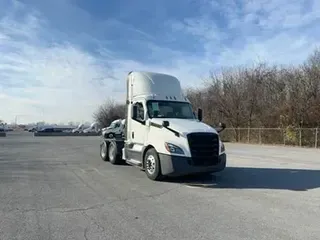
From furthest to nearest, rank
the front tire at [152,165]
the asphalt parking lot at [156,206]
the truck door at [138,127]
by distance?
the truck door at [138,127]
the front tire at [152,165]
the asphalt parking lot at [156,206]

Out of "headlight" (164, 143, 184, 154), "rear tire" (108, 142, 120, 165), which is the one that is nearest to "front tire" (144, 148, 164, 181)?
"headlight" (164, 143, 184, 154)

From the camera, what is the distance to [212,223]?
19.0 feet

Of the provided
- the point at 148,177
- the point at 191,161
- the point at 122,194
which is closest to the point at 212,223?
the point at 122,194

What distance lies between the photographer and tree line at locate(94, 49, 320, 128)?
29.2 meters

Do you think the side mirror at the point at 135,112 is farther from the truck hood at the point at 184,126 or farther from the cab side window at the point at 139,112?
the truck hood at the point at 184,126

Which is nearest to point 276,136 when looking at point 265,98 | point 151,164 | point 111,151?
point 265,98

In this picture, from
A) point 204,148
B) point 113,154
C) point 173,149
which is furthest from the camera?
point 113,154

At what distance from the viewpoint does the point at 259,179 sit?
1065cm

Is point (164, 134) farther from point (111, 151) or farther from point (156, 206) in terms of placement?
point (111, 151)

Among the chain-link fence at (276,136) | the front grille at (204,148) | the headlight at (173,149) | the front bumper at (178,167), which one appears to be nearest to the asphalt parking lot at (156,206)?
the front bumper at (178,167)

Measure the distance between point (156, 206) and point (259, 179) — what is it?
4.88 m

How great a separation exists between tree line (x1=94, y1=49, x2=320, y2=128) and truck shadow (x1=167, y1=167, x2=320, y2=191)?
703 inches

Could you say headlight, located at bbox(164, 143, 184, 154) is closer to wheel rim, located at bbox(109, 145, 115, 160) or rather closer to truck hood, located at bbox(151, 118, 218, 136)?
truck hood, located at bbox(151, 118, 218, 136)

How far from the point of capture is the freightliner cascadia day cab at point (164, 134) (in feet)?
31.6
